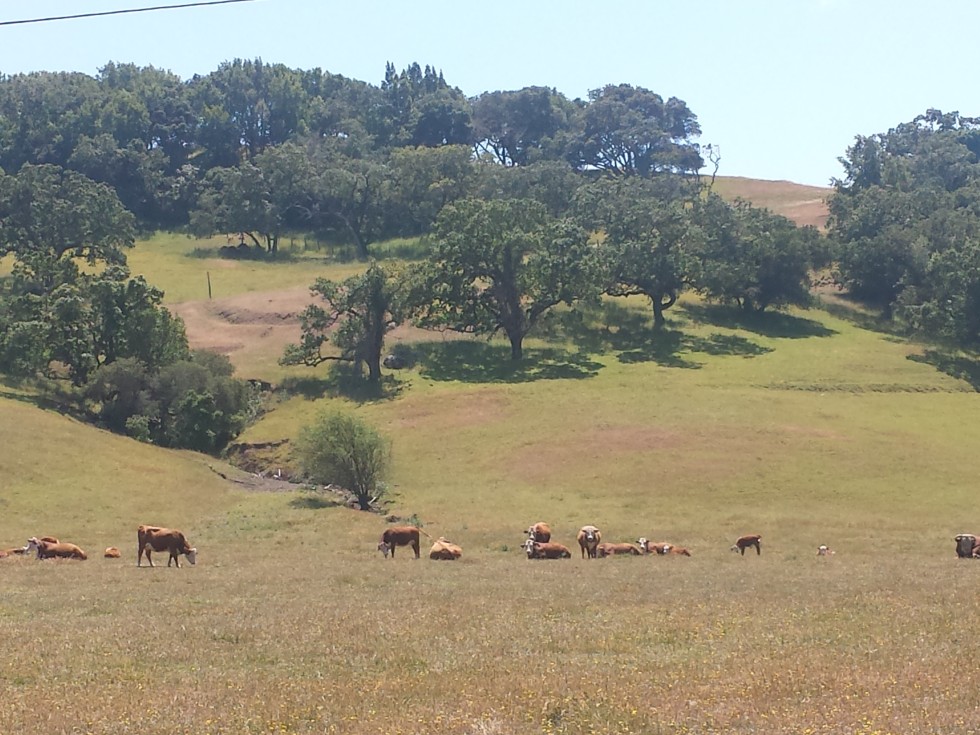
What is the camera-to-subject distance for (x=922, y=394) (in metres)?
82.2

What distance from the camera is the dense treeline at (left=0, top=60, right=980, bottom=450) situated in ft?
258

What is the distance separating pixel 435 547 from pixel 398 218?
371 ft

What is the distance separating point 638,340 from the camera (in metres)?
99.1

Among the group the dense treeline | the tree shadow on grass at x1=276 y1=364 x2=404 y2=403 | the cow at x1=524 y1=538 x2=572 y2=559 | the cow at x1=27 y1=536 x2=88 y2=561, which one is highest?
the dense treeline

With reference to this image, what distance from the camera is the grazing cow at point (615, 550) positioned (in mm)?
36750

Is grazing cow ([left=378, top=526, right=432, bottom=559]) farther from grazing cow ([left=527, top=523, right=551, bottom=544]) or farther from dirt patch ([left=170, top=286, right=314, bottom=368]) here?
dirt patch ([left=170, top=286, right=314, bottom=368])

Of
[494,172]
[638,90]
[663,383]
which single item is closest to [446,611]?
[663,383]

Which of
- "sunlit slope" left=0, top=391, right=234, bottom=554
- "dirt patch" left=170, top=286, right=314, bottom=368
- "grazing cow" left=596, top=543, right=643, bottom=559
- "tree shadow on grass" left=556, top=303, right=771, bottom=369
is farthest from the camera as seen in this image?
"dirt patch" left=170, top=286, right=314, bottom=368

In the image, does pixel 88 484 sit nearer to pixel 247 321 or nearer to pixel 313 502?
pixel 313 502

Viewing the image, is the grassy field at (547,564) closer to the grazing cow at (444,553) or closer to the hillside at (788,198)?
the grazing cow at (444,553)

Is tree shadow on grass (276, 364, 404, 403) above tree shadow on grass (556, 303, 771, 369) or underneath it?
underneath

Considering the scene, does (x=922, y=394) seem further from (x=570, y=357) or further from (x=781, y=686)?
(x=781, y=686)

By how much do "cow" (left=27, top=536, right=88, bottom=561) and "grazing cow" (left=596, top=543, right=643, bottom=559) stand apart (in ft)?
55.6

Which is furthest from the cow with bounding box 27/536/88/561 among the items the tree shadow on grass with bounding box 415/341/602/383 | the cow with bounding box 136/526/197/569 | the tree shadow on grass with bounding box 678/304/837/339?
the tree shadow on grass with bounding box 678/304/837/339
